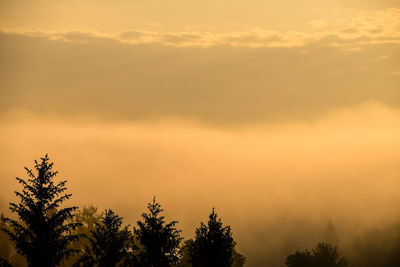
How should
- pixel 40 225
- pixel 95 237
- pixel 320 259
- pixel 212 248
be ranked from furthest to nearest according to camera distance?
pixel 320 259 → pixel 212 248 → pixel 95 237 → pixel 40 225

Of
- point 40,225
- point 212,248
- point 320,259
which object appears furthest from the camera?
point 320,259

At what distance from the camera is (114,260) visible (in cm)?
5288

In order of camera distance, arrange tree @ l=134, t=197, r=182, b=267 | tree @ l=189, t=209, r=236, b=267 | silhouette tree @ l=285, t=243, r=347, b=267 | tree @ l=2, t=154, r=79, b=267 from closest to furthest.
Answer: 1. tree @ l=2, t=154, r=79, b=267
2. tree @ l=134, t=197, r=182, b=267
3. tree @ l=189, t=209, r=236, b=267
4. silhouette tree @ l=285, t=243, r=347, b=267

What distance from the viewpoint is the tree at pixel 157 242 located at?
52.7 m

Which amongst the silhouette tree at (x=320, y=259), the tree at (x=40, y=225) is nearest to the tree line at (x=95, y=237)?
the tree at (x=40, y=225)

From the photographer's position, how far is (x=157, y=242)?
52906 millimetres

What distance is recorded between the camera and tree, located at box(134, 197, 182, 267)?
52.7 m

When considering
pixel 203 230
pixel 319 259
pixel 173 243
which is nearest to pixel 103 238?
pixel 173 243

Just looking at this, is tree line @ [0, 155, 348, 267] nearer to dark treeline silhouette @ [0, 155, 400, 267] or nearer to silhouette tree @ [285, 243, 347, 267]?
dark treeline silhouette @ [0, 155, 400, 267]

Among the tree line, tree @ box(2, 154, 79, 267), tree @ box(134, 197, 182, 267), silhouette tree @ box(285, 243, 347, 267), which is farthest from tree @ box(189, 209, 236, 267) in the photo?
silhouette tree @ box(285, 243, 347, 267)

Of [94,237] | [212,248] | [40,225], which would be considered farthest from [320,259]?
[40,225]

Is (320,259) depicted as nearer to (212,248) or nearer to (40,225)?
(212,248)

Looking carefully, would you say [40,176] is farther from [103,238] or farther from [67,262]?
[67,262]

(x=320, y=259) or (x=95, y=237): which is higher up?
(x=320, y=259)
